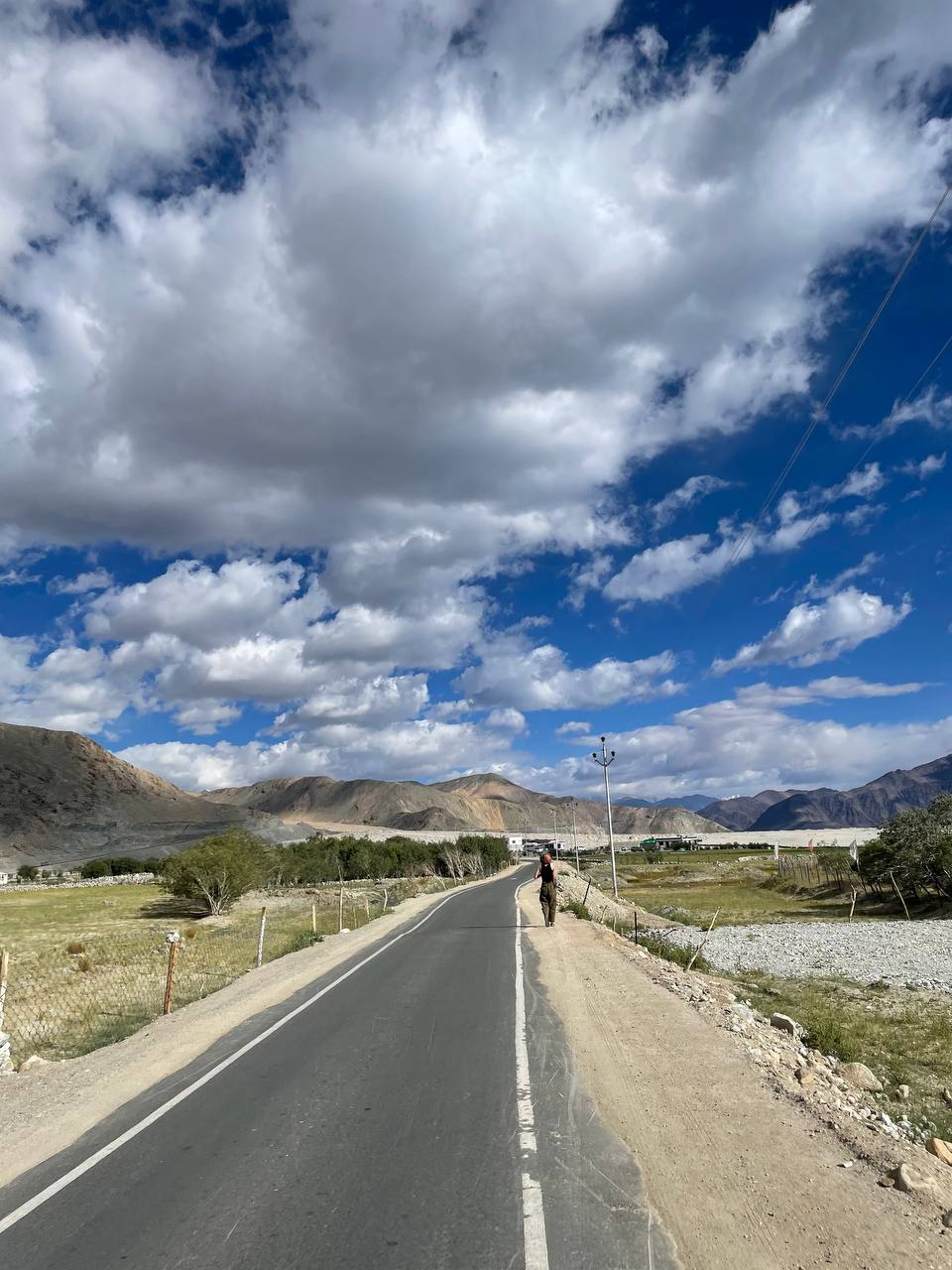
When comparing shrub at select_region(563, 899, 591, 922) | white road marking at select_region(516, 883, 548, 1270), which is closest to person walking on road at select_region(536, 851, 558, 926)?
shrub at select_region(563, 899, 591, 922)

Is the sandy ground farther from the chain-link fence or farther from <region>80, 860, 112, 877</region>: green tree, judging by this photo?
<region>80, 860, 112, 877</region>: green tree

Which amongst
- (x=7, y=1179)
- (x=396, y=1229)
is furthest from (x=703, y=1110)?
(x=7, y=1179)

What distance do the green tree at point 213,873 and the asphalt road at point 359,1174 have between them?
4177 centimetres

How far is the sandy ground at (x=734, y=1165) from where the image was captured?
16.1 feet

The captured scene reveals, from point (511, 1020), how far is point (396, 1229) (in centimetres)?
642

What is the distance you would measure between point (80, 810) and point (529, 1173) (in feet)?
587

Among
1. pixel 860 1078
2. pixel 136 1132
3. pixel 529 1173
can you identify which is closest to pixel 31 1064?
pixel 136 1132

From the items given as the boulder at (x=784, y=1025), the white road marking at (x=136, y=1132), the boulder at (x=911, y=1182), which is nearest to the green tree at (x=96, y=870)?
the white road marking at (x=136, y=1132)

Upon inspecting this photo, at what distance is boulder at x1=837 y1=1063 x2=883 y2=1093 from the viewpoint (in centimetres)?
1030

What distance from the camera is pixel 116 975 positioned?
21.6 metres

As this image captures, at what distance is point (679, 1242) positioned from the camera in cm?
495

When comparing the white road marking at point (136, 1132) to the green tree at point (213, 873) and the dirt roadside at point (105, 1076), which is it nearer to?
the dirt roadside at point (105, 1076)

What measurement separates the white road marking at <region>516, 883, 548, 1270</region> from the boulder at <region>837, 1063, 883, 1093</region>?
14.8ft

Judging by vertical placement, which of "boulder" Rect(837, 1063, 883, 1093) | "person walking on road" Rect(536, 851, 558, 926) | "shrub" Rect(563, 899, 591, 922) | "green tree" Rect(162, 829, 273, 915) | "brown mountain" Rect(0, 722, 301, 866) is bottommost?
"boulder" Rect(837, 1063, 883, 1093)
